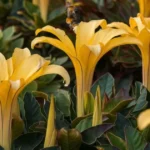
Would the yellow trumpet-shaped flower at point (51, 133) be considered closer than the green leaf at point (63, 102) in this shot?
Yes

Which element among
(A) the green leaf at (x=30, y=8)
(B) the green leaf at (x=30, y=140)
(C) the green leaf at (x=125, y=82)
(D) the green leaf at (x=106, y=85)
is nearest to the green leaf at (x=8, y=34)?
(A) the green leaf at (x=30, y=8)

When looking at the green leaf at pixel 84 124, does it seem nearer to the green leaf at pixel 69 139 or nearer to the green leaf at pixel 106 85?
the green leaf at pixel 69 139

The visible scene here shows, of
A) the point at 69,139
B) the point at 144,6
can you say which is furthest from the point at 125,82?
the point at 69,139

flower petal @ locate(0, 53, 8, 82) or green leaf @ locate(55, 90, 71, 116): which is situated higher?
flower petal @ locate(0, 53, 8, 82)

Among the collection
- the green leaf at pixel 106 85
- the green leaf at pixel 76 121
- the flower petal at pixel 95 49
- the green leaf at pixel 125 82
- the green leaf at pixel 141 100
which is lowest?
the green leaf at pixel 125 82

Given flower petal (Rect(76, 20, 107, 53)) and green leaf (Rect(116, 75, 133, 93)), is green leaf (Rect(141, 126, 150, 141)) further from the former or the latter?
green leaf (Rect(116, 75, 133, 93))

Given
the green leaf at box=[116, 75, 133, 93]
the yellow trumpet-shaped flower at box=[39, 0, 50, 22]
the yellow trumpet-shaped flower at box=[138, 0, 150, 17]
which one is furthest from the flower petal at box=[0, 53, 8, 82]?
the yellow trumpet-shaped flower at box=[39, 0, 50, 22]
